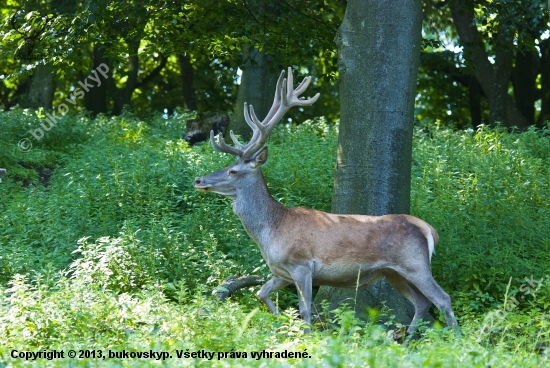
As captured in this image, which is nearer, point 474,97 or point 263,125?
point 263,125

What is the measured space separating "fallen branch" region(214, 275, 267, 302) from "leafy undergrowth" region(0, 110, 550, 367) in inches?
5.6

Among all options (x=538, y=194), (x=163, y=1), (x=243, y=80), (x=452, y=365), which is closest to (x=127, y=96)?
(x=243, y=80)

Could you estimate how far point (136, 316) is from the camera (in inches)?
247

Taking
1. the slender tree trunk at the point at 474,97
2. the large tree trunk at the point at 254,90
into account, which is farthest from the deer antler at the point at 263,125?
the slender tree trunk at the point at 474,97

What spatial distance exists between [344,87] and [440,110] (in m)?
14.6

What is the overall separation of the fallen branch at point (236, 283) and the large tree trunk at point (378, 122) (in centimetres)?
65

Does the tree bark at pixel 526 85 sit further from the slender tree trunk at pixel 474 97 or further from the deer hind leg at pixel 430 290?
the deer hind leg at pixel 430 290

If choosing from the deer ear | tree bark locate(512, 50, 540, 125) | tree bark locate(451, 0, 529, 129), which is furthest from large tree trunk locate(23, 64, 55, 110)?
the deer ear

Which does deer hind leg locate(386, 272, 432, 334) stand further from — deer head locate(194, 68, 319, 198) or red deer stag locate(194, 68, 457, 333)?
deer head locate(194, 68, 319, 198)

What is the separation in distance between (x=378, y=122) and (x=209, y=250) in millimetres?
2217

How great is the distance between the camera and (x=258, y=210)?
7473mm

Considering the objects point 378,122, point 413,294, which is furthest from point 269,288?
point 378,122

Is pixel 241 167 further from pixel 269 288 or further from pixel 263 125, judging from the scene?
pixel 269 288

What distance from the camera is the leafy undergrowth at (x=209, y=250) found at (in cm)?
545
